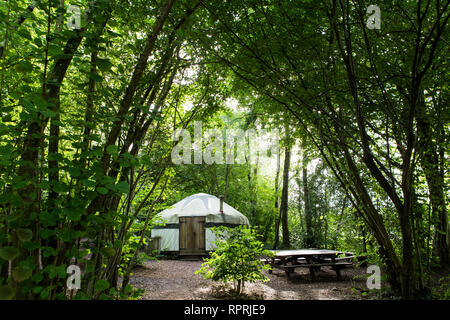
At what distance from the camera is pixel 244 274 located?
14.3ft

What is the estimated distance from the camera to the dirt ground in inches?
174

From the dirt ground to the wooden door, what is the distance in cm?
331

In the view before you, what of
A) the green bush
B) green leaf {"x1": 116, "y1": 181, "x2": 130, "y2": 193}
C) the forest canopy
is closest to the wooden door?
the green bush

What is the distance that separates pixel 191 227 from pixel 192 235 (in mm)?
320

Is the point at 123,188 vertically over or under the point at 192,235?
over

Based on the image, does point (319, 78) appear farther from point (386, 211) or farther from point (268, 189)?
point (268, 189)

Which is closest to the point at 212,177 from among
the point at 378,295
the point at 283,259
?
the point at 283,259

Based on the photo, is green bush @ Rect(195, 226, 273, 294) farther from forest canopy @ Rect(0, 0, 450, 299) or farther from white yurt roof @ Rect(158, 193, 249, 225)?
white yurt roof @ Rect(158, 193, 249, 225)

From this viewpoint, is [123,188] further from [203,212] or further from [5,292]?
[203,212]

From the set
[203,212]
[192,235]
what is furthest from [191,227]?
[203,212]

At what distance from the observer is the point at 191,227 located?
34.8 feet

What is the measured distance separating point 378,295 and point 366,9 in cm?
363

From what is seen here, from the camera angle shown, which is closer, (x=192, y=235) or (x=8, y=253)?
(x=8, y=253)
